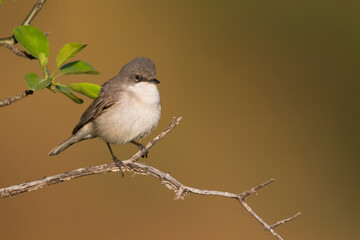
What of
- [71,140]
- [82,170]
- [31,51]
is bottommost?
[82,170]

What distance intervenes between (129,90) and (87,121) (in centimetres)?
55

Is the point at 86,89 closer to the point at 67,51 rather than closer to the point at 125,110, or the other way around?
the point at 67,51

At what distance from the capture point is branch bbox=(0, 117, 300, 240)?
7.73 feet

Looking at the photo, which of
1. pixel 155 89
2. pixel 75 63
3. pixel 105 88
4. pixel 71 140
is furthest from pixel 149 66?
pixel 75 63

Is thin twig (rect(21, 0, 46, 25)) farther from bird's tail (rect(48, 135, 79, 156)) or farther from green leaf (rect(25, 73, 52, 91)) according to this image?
bird's tail (rect(48, 135, 79, 156))

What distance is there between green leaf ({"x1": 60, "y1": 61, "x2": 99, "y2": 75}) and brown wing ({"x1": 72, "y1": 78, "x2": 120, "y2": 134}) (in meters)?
2.12

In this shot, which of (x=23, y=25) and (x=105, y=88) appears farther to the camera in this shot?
(x=105, y=88)

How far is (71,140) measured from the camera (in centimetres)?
447

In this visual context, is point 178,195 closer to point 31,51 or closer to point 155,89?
point 31,51

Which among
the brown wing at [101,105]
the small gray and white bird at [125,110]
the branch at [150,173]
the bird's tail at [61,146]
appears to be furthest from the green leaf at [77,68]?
the bird's tail at [61,146]

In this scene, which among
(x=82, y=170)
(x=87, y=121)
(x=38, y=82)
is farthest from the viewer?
(x=87, y=121)

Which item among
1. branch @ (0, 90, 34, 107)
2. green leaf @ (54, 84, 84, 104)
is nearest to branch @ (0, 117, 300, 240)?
branch @ (0, 90, 34, 107)

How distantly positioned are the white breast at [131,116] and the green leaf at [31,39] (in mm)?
2065

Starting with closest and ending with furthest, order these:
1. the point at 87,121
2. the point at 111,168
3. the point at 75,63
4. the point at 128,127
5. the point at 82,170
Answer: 1. the point at 75,63
2. the point at 82,170
3. the point at 111,168
4. the point at 128,127
5. the point at 87,121
